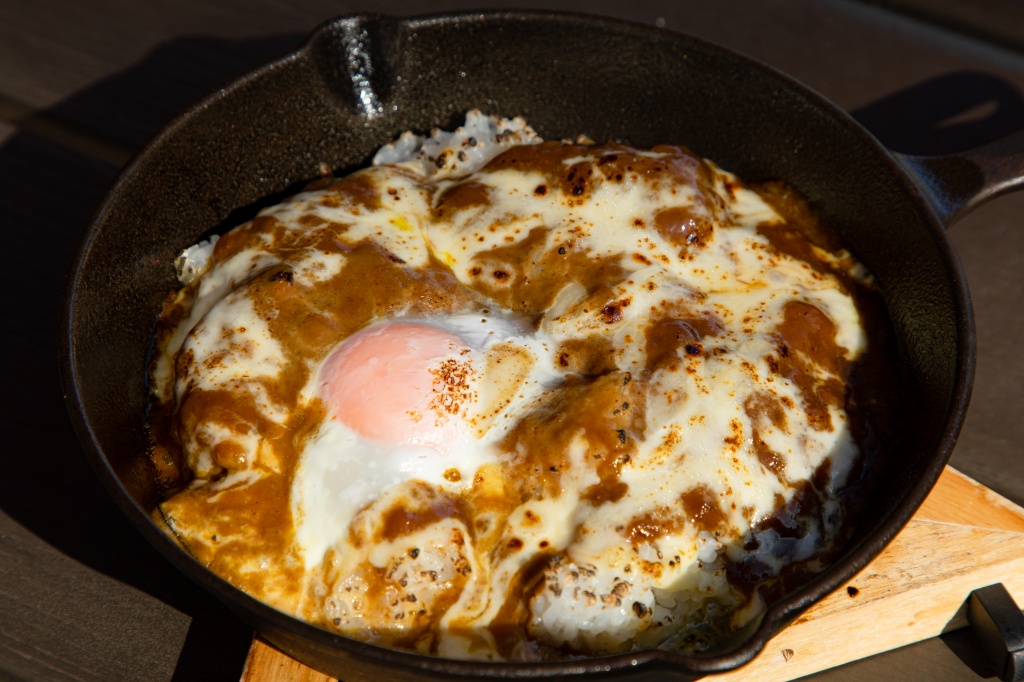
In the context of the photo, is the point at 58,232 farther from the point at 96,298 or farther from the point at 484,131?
the point at 484,131

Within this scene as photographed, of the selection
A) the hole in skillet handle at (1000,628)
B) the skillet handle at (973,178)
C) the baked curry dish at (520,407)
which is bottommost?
the hole in skillet handle at (1000,628)

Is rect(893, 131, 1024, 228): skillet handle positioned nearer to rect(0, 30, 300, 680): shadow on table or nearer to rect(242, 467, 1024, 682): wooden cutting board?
rect(242, 467, 1024, 682): wooden cutting board

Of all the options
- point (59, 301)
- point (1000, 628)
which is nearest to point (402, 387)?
point (59, 301)

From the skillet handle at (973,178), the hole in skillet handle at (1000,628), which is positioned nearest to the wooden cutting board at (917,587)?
the hole in skillet handle at (1000,628)

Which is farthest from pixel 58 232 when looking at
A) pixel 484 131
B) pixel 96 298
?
pixel 484 131

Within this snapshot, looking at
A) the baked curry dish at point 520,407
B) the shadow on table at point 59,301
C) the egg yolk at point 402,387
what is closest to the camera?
the baked curry dish at point 520,407

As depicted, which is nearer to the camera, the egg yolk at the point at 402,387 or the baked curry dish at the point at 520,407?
the baked curry dish at the point at 520,407

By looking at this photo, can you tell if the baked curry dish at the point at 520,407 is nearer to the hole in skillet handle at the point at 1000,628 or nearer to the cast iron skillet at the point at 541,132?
the cast iron skillet at the point at 541,132

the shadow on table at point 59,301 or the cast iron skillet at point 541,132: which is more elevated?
the cast iron skillet at point 541,132

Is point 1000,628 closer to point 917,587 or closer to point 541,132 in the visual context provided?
point 917,587
